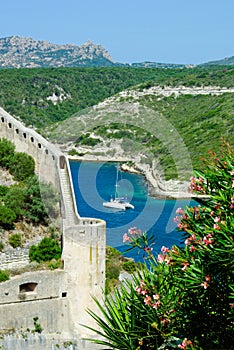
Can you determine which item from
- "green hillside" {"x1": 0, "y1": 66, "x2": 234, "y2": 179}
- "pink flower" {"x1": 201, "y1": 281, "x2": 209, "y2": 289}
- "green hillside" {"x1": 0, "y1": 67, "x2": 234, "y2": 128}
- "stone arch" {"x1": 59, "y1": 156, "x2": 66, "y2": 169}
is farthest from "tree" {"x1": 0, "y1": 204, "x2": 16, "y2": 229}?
"green hillside" {"x1": 0, "y1": 67, "x2": 234, "y2": 128}

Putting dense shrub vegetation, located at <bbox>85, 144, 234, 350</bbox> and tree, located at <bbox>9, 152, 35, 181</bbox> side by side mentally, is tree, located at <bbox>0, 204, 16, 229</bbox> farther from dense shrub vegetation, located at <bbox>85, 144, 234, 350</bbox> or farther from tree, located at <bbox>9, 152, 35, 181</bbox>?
dense shrub vegetation, located at <bbox>85, 144, 234, 350</bbox>

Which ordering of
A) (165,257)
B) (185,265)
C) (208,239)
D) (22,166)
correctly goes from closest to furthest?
(208,239)
(185,265)
(165,257)
(22,166)

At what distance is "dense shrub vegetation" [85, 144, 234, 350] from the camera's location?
6.14 meters

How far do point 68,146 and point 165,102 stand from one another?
38.9 ft

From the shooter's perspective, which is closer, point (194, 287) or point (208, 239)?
point (208, 239)

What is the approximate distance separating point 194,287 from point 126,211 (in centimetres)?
3754

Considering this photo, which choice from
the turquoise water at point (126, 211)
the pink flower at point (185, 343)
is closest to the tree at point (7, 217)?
the pink flower at point (185, 343)

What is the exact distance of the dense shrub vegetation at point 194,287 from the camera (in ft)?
20.1

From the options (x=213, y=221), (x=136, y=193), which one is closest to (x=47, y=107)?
(x=136, y=193)

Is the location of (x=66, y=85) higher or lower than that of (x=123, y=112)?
higher

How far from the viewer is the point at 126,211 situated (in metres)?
43.8

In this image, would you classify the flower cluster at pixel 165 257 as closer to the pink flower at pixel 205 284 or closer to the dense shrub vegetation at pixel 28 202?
the pink flower at pixel 205 284

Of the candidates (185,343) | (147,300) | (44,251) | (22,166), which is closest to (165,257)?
(147,300)

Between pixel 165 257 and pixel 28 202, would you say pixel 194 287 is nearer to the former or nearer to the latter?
pixel 165 257
